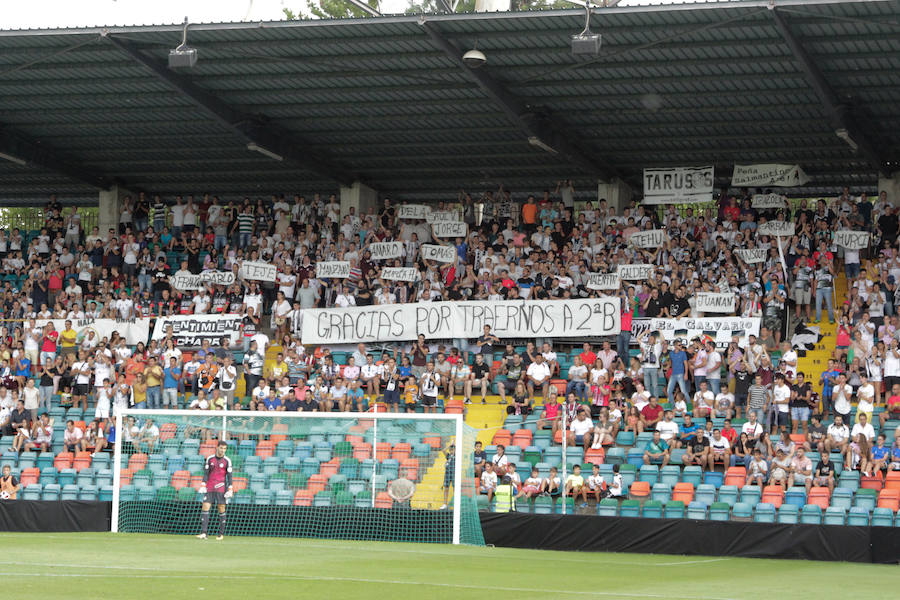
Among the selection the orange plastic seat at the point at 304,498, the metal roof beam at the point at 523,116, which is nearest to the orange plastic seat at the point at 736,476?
the orange plastic seat at the point at 304,498

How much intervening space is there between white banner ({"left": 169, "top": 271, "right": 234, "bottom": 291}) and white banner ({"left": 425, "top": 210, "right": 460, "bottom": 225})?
17.9ft

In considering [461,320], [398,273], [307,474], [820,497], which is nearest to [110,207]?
[398,273]

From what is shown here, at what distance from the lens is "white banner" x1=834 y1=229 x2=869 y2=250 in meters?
29.2

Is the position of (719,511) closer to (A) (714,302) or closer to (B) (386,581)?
(A) (714,302)

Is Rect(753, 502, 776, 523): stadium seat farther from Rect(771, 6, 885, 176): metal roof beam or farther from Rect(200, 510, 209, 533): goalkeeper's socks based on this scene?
Rect(200, 510, 209, 533): goalkeeper's socks

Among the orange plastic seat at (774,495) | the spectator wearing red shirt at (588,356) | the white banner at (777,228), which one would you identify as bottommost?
the orange plastic seat at (774,495)

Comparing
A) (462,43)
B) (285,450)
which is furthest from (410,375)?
(462,43)

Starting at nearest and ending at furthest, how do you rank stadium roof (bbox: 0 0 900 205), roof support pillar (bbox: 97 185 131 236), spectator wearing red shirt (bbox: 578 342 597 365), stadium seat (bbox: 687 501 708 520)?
stadium seat (bbox: 687 501 708 520) → stadium roof (bbox: 0 0 900 205) → spectator wearing red shirt (bbox: 578 342 597 365) → roof support pillar (bbox: 97 185 131 236)

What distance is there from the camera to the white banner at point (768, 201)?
31.3m

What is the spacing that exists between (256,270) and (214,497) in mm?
12412

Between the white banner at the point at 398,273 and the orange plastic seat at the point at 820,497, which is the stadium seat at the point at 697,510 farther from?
the white banner at the point at 398,273

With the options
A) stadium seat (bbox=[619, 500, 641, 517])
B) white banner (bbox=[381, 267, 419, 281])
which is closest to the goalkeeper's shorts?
stadium seat (bbox=[619, 500, 641, 517])

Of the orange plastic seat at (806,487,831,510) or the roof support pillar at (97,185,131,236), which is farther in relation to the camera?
the roof support pillar at (97,185,131,236)

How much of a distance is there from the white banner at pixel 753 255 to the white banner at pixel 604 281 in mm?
2879
